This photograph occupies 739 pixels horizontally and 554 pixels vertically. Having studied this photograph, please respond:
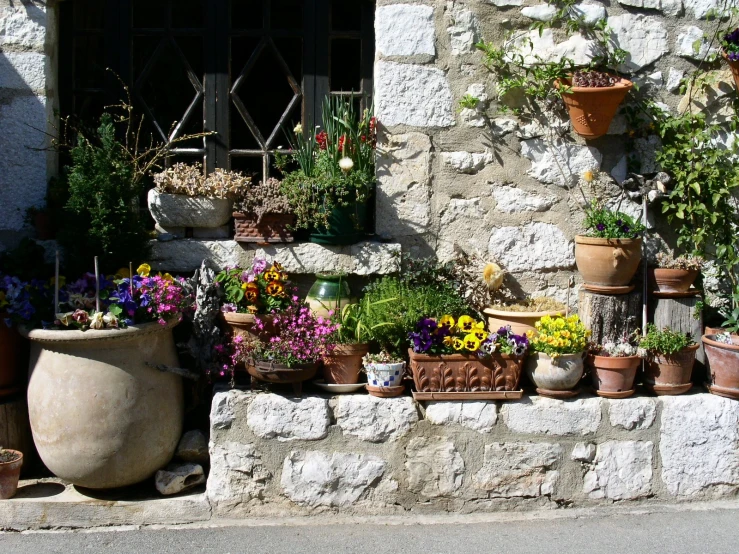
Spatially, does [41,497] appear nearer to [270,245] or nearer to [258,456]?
[258,456]

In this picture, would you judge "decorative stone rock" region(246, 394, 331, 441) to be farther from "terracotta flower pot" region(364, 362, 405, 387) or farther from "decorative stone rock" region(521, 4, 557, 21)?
"decorative stone rock" region(521, 4, 557, 21)

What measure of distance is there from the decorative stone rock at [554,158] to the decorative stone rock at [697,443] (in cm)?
128

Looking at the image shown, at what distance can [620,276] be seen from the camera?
4238mm

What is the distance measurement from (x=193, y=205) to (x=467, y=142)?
4.83 ft

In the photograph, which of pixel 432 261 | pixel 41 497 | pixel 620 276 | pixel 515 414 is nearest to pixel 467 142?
A: pixel 432 261

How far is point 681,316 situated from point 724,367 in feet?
1.14

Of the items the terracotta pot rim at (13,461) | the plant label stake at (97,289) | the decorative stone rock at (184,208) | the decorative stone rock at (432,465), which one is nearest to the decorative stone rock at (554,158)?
the decorative stone rock at (432,465)

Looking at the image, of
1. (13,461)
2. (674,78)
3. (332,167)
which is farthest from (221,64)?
(674,78)

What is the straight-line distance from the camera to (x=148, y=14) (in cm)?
470

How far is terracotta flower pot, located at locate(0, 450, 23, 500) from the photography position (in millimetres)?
3824

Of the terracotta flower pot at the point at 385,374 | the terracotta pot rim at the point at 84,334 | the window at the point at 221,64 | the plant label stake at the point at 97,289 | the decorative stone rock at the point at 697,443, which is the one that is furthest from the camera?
the window at the point at 221,64

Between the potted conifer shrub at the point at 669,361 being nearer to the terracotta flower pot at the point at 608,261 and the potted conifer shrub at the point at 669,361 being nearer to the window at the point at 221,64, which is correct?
the terracotta flower pot at the point at 608,261

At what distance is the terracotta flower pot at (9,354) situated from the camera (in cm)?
398

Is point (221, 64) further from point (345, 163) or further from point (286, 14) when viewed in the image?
point (345, 163)
